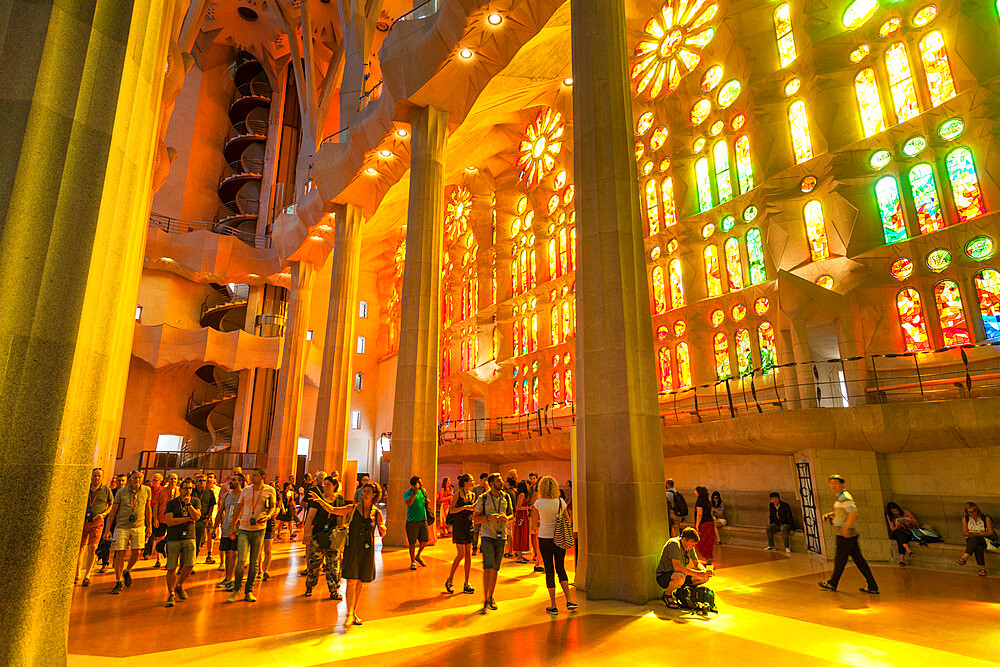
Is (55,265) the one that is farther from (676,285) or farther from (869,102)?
(676,285)

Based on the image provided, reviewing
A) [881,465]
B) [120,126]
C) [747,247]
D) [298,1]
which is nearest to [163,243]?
[298,1]

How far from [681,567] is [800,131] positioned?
1396cm

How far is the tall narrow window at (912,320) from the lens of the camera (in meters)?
12.9

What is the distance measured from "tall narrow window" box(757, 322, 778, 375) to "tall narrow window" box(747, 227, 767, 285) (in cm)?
134

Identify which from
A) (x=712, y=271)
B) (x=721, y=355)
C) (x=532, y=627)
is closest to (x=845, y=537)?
(x=532, y=627)

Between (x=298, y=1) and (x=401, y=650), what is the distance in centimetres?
2874

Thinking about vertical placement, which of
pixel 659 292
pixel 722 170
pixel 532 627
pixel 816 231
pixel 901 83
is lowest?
pixel 532 627

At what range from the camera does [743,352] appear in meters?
16.2

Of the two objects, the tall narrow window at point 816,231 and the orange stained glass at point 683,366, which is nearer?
the tall narrow window at point 816,231

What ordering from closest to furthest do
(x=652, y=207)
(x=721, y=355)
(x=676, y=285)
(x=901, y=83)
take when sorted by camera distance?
(x=901, y=83)
(x=721, y=355)
(x=676, y=285)
(x=652, y=207)

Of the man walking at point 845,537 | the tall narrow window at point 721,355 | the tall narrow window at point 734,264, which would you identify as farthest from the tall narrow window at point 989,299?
the man walking at point 845,537

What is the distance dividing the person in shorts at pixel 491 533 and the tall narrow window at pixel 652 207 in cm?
1504

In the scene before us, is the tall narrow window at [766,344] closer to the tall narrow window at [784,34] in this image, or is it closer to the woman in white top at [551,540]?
the tall narrow window at [784,34]

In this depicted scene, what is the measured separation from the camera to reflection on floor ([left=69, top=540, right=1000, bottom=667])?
15.3ft
